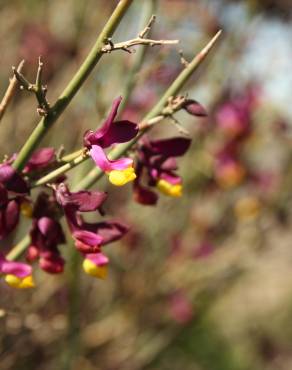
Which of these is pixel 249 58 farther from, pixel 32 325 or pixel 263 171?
pixel 32 325

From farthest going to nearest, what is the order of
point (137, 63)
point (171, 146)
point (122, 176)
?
point (137, 63), point (171, 146), point (122, 176)

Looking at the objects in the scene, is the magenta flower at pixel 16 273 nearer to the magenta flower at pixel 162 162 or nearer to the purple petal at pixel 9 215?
the purple petal at pixel 9 215

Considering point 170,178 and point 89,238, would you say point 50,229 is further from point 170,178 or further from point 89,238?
point 170,178

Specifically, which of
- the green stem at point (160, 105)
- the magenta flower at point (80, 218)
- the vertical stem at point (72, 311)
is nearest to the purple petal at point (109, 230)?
the magenta flower at point (80, 218)

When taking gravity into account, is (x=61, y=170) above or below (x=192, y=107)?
below

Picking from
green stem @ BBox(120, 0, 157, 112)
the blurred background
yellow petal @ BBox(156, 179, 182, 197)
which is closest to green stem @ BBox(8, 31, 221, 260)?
yellow petal @ BBox(156, 179, 182, 197)

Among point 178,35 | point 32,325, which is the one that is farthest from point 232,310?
point 32,325

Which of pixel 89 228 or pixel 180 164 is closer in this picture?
pixel 89 228

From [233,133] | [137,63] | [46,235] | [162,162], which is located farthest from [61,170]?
[233,133]
